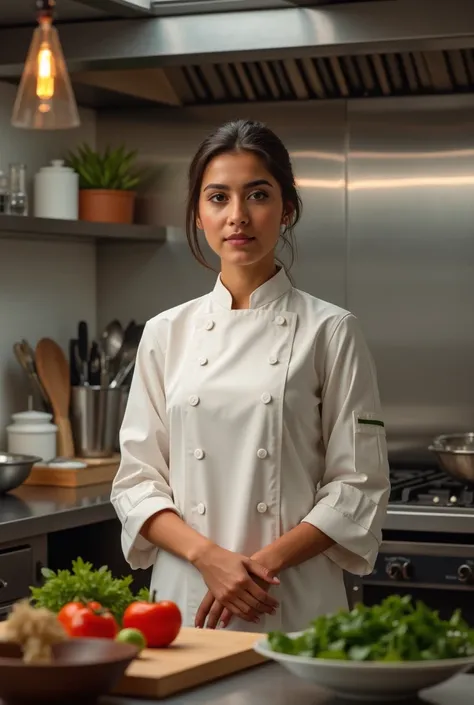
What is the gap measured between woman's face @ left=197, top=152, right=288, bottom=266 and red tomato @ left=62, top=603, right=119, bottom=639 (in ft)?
2.64

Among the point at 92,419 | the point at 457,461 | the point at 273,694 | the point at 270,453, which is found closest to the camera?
the point at 273,694

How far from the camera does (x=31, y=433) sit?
3.47 meters

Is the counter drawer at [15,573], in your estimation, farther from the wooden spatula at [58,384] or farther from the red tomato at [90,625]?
the red tomato at [90,625]

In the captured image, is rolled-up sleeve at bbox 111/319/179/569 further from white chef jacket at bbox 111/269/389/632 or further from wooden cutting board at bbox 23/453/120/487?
wooden cutting board at bbox 23/453/120/487

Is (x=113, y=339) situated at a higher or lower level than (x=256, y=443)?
higher

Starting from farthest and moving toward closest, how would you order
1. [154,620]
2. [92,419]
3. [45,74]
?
[92,419], [45,74], [154,620]

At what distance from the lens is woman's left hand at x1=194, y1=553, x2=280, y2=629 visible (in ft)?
7.09

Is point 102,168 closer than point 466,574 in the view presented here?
No

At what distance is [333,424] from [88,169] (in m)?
1.80

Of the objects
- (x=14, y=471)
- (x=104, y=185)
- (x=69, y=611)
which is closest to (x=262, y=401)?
(x=69, y=611)

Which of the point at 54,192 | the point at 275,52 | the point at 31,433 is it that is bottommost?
the point at 31,433

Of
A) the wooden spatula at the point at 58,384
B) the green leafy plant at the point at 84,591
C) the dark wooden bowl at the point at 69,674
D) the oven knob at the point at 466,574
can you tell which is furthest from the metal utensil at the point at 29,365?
the dark wooden bowl at the point at 69,674

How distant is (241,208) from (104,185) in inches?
64.2

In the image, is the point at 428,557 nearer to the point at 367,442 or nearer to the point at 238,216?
the point at 367,442
